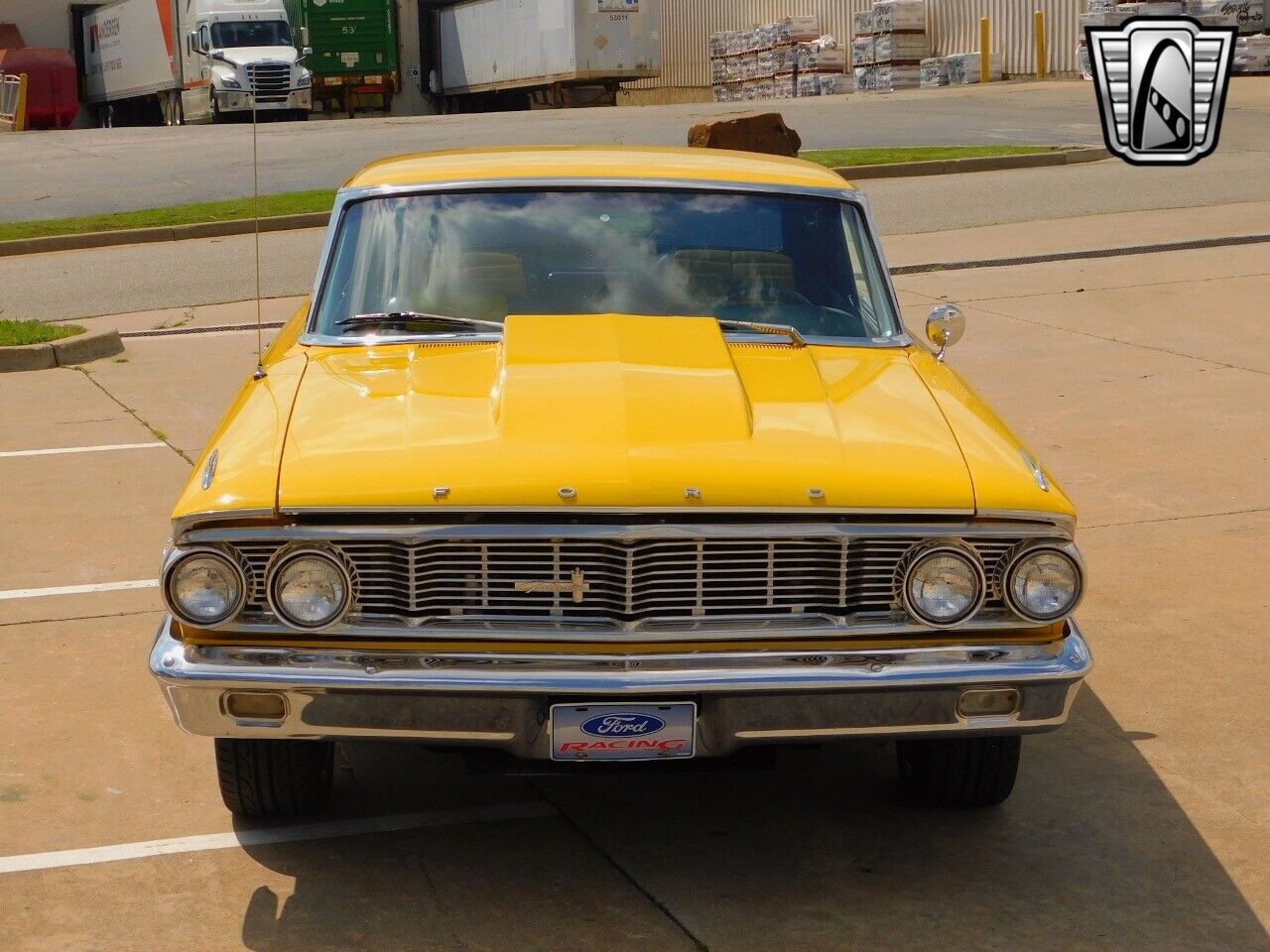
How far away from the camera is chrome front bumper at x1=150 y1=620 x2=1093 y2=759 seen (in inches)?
140

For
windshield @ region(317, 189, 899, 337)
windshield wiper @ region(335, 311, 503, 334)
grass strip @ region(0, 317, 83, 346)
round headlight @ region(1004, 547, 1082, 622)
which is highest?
windshield @ region(317, 189, 899, 337)

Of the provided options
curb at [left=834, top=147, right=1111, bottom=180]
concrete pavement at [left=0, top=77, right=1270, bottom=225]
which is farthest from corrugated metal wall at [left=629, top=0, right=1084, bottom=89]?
curb at [left=834, top=147, right=1111, bottom=180]

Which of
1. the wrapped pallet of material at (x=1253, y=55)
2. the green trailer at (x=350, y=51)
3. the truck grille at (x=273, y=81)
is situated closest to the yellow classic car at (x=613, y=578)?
the wrapped pallet of material at (x=1253, y=55)

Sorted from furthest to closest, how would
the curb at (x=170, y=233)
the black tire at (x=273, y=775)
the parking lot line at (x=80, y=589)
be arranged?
the curb at (x=170, y=233) → the parking lot line at (x=80, y=589) → the black tire at (x=273, y=775)

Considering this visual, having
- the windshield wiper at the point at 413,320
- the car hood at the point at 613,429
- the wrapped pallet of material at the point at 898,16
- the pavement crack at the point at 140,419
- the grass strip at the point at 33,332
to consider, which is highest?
the wrapped pallet of material at the point at 898,16

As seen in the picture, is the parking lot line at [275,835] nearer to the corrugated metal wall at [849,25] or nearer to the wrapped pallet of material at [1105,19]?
the wrapped pallet of material at [1105,19]

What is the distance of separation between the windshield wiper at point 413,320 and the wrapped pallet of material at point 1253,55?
28.8 meters

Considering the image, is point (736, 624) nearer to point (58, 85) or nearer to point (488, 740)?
point (488, 740)

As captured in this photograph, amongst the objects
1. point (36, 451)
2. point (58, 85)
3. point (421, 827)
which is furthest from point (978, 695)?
point (58, 85)

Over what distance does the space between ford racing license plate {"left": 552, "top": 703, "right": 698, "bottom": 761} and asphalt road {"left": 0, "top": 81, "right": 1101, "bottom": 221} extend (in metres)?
17.9

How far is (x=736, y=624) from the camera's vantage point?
3.68 meters

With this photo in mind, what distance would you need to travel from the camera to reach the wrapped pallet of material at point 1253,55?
1194 inches

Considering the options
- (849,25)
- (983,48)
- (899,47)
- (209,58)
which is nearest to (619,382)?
Result: (983,48)

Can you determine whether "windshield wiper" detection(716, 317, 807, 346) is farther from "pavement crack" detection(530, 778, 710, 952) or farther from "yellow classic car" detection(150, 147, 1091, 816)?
"pavement crack" detection(530, 778, 710, 952)
